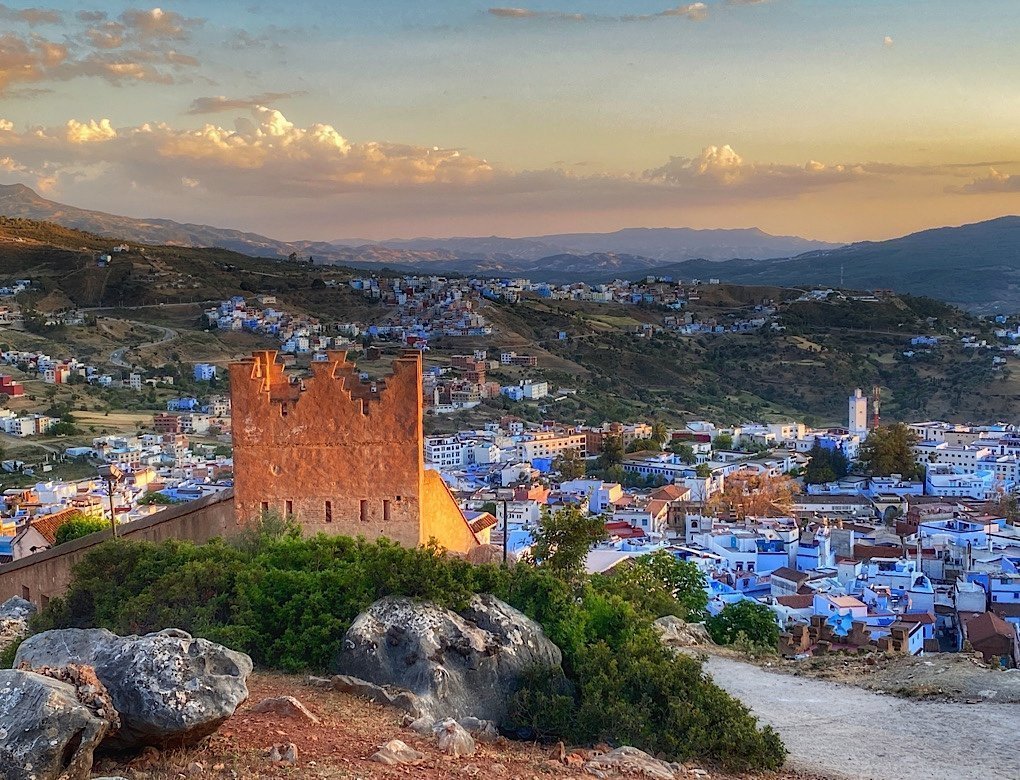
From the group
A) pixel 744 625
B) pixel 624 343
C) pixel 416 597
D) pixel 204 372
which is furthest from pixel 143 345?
pixel 416 597

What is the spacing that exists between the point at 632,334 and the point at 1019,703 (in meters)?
94.1

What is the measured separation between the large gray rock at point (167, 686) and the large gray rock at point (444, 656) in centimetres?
245

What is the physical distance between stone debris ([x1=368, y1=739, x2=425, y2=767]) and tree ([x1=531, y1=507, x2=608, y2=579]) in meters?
4.88

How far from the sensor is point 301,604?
10.2 meters

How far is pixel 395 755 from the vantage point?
7.40 meters

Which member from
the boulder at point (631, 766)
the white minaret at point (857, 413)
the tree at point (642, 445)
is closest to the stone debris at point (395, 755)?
the boulder at point (631, 766)

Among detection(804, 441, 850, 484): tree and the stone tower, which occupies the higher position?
the stone tower

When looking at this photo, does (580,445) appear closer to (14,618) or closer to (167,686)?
(14,618)

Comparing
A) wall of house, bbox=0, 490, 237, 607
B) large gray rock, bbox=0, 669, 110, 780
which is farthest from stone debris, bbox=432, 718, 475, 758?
wall of house, bbox=0, 490, 237, 607

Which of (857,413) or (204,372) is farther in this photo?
(204,372)

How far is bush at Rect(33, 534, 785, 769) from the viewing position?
9.38 m

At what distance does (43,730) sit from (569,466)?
4982 cm

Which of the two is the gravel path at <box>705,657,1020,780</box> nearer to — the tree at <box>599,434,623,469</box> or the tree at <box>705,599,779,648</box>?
the tree at <box>705,599,779,648</box>

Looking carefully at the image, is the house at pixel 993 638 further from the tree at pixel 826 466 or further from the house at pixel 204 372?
the house at pixel 204 372
